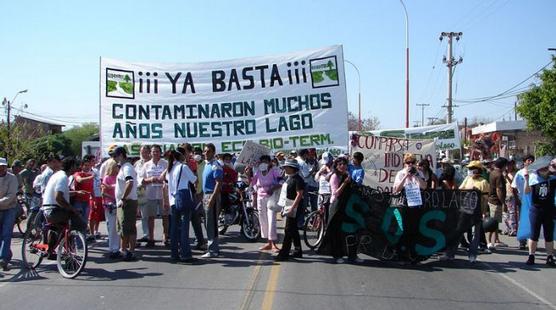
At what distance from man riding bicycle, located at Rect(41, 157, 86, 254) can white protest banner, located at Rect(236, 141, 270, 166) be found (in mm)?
3634

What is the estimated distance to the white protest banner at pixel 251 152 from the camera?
11.4 metres

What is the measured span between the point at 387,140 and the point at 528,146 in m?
41.1

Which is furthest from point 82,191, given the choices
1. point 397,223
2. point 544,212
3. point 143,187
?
point 544,212

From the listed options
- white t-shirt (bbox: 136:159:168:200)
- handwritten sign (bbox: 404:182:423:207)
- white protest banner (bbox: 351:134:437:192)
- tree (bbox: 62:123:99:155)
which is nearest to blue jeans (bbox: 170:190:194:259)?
white t-shirt (bbox: 136:159:168:200)

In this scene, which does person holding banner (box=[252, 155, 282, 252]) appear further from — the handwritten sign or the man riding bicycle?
the man riding bicycle

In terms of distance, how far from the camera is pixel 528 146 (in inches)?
1955

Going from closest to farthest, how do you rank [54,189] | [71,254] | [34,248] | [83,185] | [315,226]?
[71,254] → [54,189] → [34,248] → [83,185] → [315,226]

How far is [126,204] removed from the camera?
30.9ft

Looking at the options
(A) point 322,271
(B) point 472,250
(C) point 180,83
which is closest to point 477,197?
(B) point 472,250

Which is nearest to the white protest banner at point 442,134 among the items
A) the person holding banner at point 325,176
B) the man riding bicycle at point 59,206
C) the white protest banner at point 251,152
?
the person holding banner at point 325,176

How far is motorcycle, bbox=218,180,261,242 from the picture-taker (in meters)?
11.8

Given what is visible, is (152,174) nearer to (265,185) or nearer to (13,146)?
(265,185)

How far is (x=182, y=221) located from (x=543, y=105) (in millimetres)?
22632

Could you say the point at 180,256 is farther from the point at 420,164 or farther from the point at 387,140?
the point at 387,140
